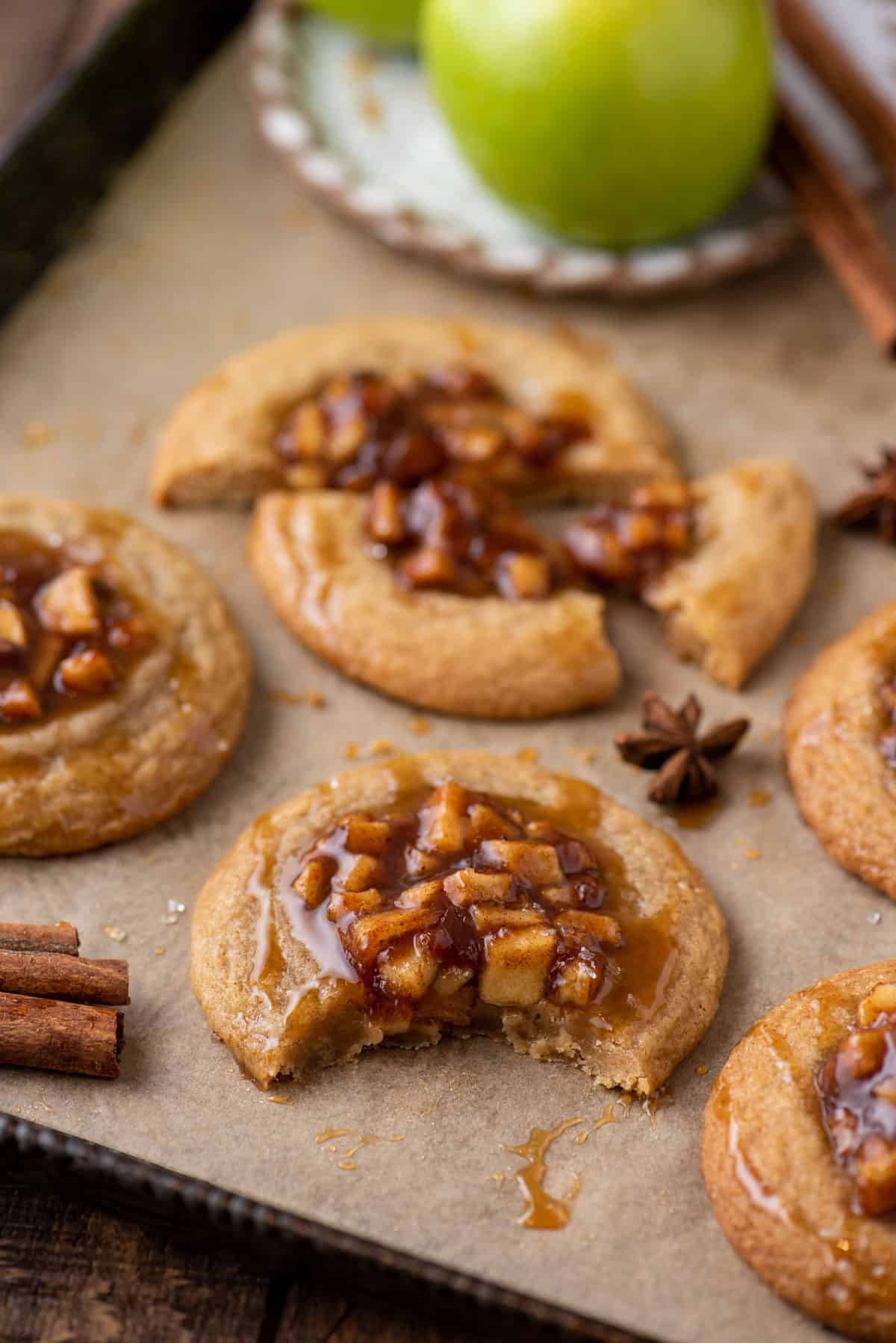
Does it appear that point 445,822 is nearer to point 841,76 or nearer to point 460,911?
point 460,911

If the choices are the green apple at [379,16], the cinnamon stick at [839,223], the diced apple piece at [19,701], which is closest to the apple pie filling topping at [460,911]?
the diced apple piece at [19,701]

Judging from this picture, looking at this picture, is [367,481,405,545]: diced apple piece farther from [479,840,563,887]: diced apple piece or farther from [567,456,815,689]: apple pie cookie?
[479,840,563,887]: diced apple piece

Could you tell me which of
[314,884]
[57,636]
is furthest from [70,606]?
[314,884]

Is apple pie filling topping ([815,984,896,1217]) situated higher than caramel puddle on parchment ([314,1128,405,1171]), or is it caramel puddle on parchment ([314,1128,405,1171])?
caramel puddle on parchment ([314,1128,405,1171])

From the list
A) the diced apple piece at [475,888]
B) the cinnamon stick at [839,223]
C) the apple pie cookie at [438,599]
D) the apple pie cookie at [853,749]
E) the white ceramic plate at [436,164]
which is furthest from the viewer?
the white ceramic plate at [436,164]

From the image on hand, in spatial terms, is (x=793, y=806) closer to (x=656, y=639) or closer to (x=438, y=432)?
(x=656, y=639)

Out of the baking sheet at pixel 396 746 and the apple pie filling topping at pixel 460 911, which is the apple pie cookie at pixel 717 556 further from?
the apple pie filling topping at pixel 460 911

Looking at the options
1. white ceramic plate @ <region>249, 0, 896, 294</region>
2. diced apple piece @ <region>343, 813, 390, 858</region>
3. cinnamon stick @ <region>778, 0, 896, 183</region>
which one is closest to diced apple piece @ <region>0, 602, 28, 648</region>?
diced apple piece @ <region>343, 813, 390, 858</region>
